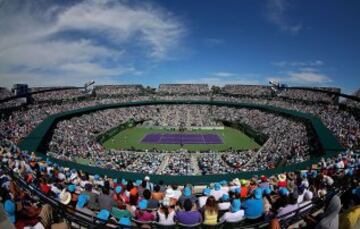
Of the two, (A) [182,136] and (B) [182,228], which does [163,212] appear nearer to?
(B) [182,228]

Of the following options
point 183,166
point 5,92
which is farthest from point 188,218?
point 5,92

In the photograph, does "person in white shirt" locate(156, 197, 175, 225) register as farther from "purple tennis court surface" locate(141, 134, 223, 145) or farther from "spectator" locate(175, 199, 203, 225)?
"purple tennis court surface" locate(141, 134, 223, 145)

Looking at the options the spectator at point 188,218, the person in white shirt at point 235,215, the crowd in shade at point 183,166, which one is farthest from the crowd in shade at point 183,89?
the spectator at point 188,218

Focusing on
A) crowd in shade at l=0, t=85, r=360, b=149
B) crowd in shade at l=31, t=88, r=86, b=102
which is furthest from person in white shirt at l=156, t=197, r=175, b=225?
crowd in shade at l=31, t=88, r=86, b=102

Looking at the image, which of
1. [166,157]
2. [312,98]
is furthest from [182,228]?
[312,98]

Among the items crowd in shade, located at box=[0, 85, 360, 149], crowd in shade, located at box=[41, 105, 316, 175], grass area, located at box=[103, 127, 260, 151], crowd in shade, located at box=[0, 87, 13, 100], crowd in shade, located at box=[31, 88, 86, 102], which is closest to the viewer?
crowd in shade, located at box=[41, 105, 316, 175]

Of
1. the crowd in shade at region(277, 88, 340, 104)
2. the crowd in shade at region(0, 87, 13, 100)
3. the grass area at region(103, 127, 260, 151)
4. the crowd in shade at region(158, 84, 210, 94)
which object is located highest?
the crowd in shade at region(158, 84, 210, 94)
